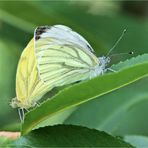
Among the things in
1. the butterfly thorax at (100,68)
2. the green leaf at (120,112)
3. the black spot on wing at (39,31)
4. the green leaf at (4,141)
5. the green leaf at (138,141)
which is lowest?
the green leaf at (4,141)

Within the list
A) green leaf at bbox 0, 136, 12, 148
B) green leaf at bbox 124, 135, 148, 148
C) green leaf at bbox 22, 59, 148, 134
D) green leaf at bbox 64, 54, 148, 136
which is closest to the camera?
green leaf at bbox 22, 59, 148, 134

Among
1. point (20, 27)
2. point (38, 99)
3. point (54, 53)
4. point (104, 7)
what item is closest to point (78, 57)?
point (54, 53)

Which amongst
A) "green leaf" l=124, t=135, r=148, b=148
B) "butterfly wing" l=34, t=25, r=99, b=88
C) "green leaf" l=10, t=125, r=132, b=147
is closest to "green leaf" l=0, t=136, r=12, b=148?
"green leaf" l=10, t=125, r=132, b=147

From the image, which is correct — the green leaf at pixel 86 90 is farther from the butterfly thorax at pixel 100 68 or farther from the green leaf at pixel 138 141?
the butterfly thorax at pixel 100 68

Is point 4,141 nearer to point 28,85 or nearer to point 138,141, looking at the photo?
point 138,141

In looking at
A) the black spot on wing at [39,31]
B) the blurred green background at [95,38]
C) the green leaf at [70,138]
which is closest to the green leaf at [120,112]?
the blurred green background at [95,38]

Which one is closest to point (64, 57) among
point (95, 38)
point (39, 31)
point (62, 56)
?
point (62, 56)

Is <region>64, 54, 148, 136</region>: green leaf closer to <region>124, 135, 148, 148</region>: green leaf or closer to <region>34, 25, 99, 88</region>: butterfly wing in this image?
<region>34, 25, 99, 88</region>: butterfly wing
